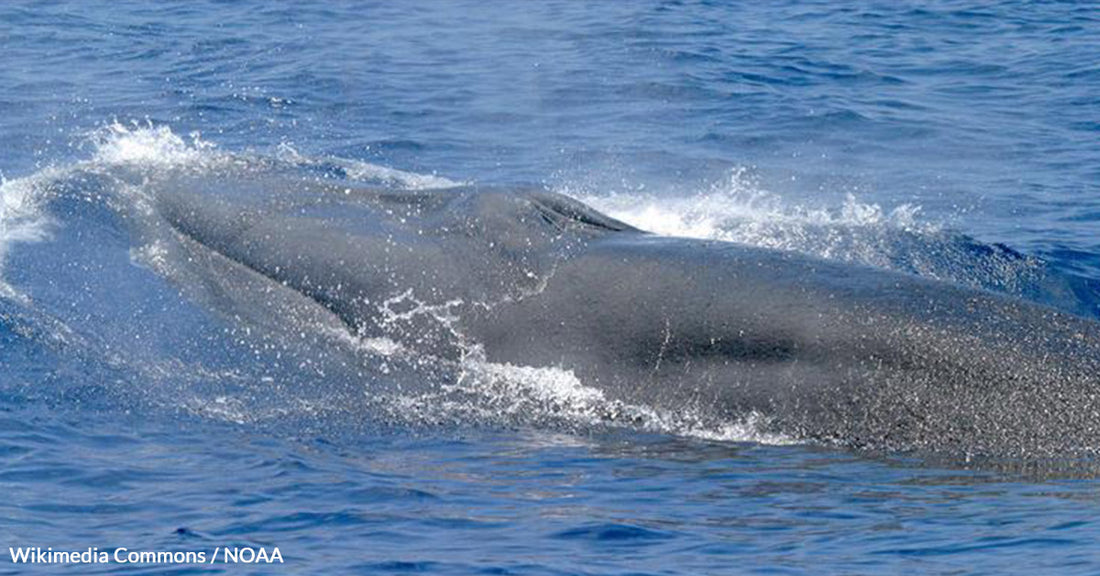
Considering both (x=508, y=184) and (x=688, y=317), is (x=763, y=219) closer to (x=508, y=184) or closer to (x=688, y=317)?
(x=508, y=184)

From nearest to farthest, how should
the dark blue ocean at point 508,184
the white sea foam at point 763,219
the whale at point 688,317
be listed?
the dark blue ocean at point 508,184 < the whale at point 688,317 < the white sea foam at point 763,219

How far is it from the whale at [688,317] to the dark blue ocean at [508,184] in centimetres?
31

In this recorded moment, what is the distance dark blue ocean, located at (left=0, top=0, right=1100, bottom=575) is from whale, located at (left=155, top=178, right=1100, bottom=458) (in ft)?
1.02

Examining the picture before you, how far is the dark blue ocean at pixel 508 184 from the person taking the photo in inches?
467

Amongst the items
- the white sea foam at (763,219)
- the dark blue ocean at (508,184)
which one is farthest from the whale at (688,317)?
the white sea foam at (763,219)

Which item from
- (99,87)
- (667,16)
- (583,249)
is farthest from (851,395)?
(667,16)

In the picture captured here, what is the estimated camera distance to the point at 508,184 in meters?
19.1

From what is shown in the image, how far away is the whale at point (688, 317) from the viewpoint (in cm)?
1357

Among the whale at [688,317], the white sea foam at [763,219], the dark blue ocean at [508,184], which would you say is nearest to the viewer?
the dark blue ocean at [508,184]

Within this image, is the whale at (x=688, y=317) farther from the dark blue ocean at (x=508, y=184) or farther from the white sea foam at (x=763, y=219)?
the white sea foam at (x=763, y=219)

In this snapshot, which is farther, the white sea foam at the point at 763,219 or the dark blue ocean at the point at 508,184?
the white sea foam at the point at 763,219

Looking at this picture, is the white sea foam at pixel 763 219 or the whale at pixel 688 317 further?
the white sea foam at pixel 763 219

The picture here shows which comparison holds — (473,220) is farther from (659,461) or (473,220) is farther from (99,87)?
(99,87)

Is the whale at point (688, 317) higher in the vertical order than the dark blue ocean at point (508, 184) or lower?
higher
